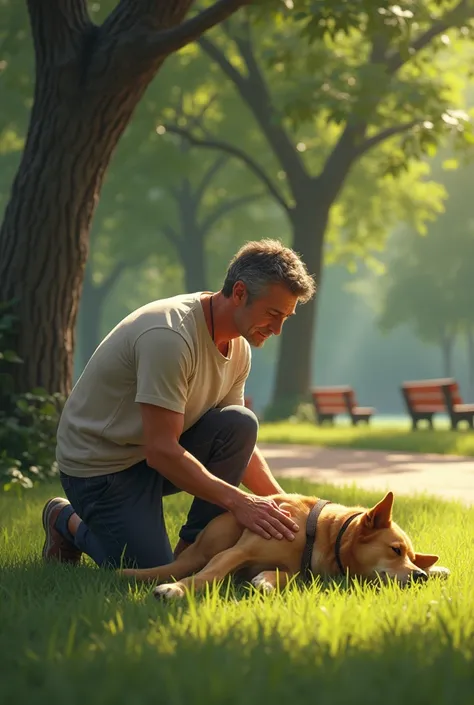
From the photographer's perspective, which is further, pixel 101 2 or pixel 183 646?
pixel 101 2

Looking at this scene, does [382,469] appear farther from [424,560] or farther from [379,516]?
[379,516]

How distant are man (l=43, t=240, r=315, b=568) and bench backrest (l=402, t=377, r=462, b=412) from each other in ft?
41.1

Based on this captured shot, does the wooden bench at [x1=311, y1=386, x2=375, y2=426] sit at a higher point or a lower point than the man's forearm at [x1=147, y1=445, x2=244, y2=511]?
lower

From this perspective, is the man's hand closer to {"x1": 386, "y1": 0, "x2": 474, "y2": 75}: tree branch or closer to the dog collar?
the dog collar

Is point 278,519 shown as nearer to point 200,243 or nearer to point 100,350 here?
point 100,350

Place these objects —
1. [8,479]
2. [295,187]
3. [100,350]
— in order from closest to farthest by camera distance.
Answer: [100,350], [8,479], [295,187]

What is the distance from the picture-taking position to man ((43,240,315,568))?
15.6ft

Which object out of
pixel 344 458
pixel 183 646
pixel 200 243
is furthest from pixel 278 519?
pixel 200 243

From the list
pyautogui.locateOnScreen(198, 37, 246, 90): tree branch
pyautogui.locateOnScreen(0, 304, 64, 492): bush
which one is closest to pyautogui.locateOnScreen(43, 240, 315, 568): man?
pyautogui.locateOnScreen(0, 304, 64, 492): bush

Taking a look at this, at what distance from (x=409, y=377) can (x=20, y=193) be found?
217ft

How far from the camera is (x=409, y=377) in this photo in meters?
74.0

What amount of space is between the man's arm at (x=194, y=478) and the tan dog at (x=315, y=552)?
0.47ft

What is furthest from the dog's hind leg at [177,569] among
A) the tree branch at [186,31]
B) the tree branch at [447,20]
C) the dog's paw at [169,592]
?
the tree branch at [447,20]

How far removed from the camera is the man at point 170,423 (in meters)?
4.76
